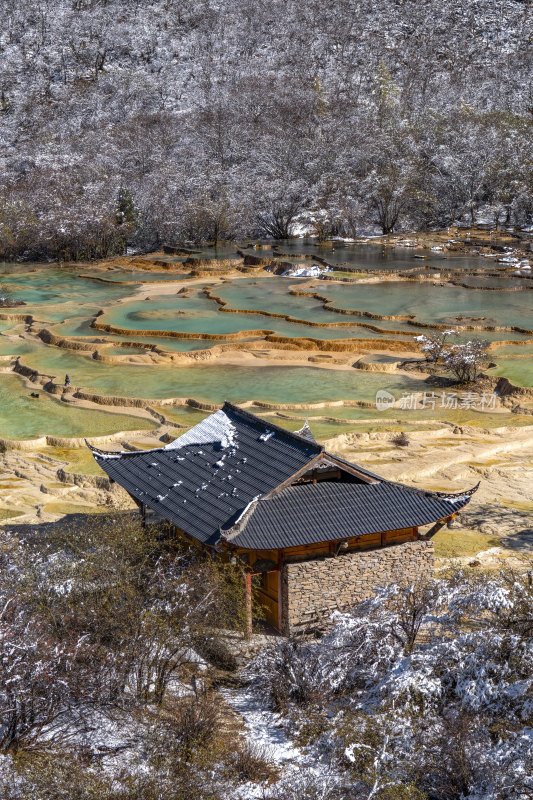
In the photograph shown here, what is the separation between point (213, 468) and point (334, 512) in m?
2.69

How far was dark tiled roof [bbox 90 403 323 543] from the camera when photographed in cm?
1479

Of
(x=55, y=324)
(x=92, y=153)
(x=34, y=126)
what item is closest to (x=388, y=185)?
(x=92, y=153)

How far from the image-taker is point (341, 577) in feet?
48.8

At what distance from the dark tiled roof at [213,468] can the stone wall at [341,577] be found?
64.1 inches

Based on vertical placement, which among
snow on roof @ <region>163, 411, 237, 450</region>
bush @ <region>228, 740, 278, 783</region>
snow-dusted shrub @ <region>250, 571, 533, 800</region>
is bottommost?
bush @ <region>228, 740, 278, 783</region>

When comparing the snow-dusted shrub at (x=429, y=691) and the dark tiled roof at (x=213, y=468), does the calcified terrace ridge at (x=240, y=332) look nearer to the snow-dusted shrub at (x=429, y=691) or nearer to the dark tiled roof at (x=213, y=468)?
the dark tiled roof at (x=213, y=468)

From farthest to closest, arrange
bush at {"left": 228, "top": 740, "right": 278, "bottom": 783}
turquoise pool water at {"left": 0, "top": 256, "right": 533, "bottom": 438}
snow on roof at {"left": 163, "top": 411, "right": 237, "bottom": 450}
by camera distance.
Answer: turquoise pool water at {"left": 0, "top": 256, "right": 533, "bottom": 438}, snow on roof at {"left": 163, "top": 411, "right": 237, "bottom": 450}, bush at {"left": 228, "top": 740, "right": 278, "bottom": 783}

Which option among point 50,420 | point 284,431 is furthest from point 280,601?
point 50,420

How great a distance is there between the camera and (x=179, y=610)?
42.3ft

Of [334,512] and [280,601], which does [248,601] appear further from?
[334,512]

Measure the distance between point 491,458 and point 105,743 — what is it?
15.9m

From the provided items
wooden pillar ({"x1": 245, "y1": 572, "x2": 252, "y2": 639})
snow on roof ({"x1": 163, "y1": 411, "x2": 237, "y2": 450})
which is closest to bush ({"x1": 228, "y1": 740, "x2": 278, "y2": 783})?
wooden pillar ({"x1": 245, "y1": 572, "x2": 252, "y2": 639})

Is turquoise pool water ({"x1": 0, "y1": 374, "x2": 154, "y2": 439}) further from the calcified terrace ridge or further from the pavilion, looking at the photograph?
the pavilion

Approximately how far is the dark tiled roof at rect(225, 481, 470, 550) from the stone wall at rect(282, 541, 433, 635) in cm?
75
